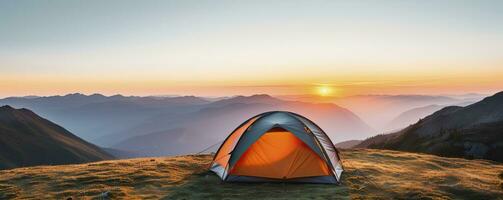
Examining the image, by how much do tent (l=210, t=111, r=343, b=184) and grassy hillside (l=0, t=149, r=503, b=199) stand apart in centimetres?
59

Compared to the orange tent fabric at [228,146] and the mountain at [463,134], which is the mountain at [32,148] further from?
the orange tent fabric at [228,146]

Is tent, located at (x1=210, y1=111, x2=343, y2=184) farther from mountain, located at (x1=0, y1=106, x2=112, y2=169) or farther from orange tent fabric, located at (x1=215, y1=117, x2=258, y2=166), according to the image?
mountain, located at (x1=0, y1=106, x2=112, y2=169)

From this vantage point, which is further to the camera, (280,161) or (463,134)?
(463,134)

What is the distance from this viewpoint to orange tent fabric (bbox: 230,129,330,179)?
20.0m

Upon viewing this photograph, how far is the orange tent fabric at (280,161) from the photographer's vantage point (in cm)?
1997

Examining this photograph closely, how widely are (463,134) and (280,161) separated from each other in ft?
171

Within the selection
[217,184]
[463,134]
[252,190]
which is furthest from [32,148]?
[252,190]

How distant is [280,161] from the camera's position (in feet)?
66.7

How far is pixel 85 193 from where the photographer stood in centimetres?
1728

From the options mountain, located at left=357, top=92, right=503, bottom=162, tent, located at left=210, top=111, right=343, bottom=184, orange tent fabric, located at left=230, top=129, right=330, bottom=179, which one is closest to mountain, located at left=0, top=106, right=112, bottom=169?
mountain, located at left=357, top=92, right=503, bottom=162

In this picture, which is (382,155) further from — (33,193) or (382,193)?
(33,193)

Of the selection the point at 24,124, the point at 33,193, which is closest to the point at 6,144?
the point at 24,124

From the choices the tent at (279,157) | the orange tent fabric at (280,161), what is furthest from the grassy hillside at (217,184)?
the orange tent fabric at (280,161)

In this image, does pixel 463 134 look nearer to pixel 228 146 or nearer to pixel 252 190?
pixel 228 146
